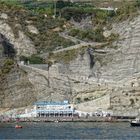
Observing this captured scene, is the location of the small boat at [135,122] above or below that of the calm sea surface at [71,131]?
below

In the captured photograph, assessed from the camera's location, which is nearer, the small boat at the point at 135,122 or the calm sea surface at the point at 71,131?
the calm sea surface at the point at 71,131

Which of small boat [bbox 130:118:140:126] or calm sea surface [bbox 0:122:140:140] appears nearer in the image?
calm sea surface [bbox 0:122:140:140]

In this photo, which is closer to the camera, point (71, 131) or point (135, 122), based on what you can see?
point (71, 131)

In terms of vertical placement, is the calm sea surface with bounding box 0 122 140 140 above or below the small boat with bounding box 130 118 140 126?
above

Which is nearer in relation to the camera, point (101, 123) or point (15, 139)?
point (15, 139)

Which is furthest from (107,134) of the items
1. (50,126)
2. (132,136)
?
(50,126)

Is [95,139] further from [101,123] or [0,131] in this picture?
[101,123]

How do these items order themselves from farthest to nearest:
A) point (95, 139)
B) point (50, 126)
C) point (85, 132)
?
point (50, 126), point (85, 132), point (95, 139)

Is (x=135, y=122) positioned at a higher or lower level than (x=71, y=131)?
lower
